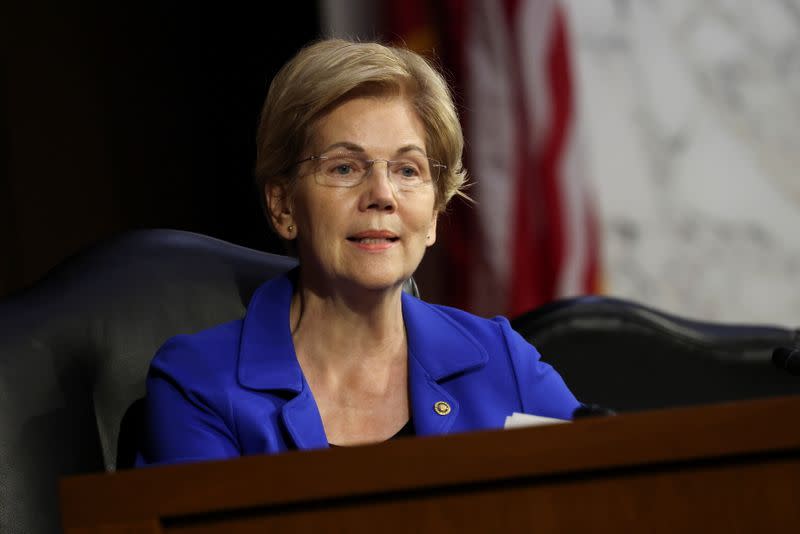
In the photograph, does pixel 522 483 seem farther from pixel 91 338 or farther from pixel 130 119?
pixel 130 119

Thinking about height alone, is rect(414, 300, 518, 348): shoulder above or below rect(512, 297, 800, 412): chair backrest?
above

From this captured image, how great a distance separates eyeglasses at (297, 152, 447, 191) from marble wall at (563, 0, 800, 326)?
1.28 metres

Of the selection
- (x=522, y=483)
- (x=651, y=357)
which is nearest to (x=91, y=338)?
(x=522, y=483)

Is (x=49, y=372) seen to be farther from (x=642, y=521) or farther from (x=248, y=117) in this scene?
(x=248, y=117)

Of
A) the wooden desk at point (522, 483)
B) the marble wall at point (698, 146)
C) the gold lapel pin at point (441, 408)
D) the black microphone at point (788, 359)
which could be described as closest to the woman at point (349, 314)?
the gold lapel pin at point (441, 408)

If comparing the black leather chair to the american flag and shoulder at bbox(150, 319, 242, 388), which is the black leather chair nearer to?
shoulder at bbox(150, 319, 242, 388)

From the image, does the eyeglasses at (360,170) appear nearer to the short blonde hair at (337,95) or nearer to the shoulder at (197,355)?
the short blonde hair at (337,95)

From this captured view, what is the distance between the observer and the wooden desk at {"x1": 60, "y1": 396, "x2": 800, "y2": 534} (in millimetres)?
757

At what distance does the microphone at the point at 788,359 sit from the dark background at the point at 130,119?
63.2 inches

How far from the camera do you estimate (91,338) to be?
56.9 inches

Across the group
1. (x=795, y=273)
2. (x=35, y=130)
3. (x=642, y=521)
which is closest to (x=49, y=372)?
(x=642, y=521)

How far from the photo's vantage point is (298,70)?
57.0 inches

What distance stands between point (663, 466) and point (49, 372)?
88 centimetres

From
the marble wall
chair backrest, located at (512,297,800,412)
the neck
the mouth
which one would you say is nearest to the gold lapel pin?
the neck
